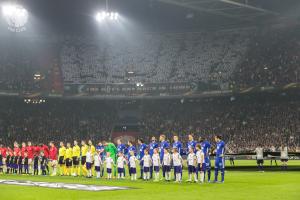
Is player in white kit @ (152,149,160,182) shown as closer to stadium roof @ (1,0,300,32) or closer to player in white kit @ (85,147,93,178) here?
player in white kit @ (85,147,93,178)

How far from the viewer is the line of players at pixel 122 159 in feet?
85.3

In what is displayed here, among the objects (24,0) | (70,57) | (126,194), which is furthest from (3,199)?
(70,57)

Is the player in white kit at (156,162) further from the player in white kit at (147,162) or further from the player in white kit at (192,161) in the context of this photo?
the player in white kit at (192,161)

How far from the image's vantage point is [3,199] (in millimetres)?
19375

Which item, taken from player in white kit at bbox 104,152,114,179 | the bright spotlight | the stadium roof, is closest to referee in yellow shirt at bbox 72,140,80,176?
player in white kit at bbox 104,152,114,179

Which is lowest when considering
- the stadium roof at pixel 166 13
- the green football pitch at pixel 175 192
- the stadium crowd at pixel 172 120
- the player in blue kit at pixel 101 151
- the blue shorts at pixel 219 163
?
the green football pitch at pixel 175 192

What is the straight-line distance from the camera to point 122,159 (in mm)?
29125

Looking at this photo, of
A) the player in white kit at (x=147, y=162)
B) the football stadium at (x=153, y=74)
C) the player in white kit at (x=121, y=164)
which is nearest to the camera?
the player in white kit at (x=147, y=162)

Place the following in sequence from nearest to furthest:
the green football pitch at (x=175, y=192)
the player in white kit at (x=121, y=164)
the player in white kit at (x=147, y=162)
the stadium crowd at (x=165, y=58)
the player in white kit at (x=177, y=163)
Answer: the green football pitch at (x=175, y=192), the player in white kit at (x=177, y=163), the player in white kit at (x=147, y=162), the player in white kit at (x=121, y=164), the stadium crowd at (x=165, y=58)

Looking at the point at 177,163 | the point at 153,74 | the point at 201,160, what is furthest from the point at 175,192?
the point at 153,74

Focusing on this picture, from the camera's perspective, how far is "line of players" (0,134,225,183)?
85.3 ft

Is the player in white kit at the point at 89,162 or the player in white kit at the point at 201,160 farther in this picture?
the player in white kit at the point at 89,162

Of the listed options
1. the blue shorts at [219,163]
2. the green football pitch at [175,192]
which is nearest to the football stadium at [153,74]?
the blue shorts at [219,163]

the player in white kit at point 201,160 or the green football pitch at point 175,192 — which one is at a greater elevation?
the player in white kit at point 201,160
